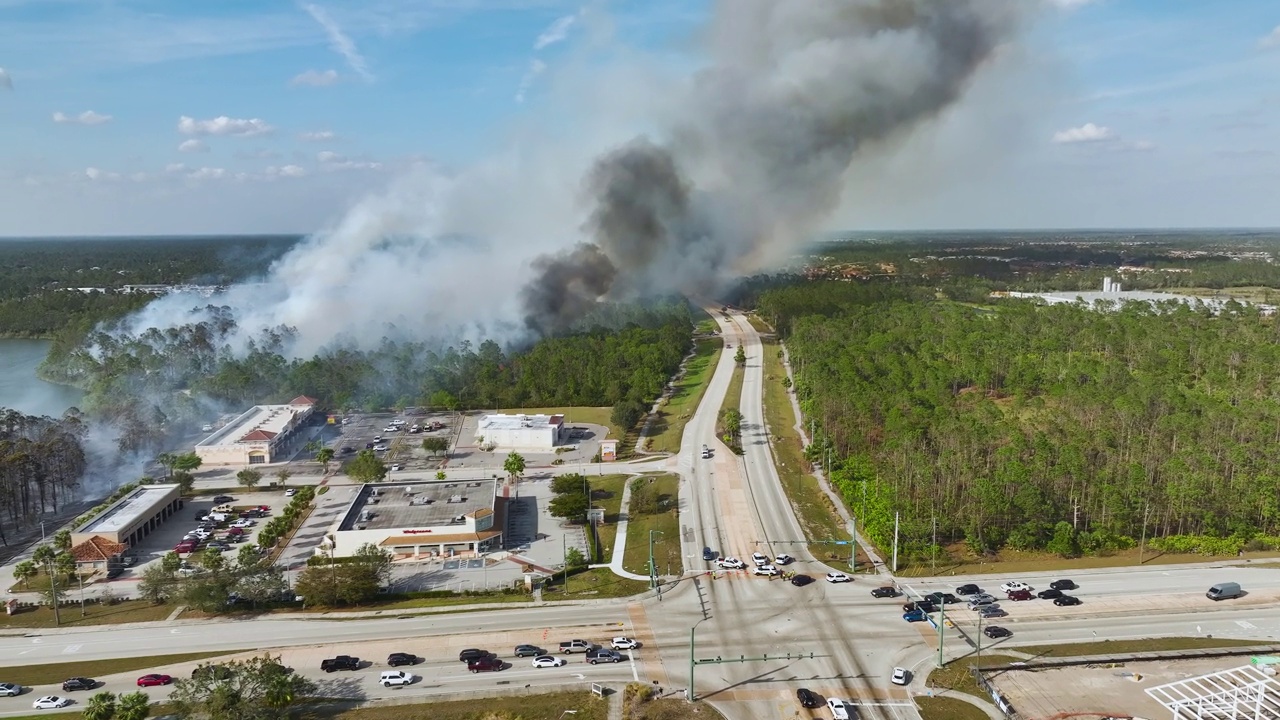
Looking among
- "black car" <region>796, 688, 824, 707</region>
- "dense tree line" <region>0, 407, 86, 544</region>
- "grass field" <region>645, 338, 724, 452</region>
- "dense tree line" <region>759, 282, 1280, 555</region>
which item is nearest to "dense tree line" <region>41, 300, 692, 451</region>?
"grass field" <region>645, 338, 724, 452</region>

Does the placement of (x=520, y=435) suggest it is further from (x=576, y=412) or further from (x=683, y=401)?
(x=683, y=401)

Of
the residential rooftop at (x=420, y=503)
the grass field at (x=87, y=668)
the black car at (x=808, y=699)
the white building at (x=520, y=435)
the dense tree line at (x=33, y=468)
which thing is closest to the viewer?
the black car at (x=808, y=699)

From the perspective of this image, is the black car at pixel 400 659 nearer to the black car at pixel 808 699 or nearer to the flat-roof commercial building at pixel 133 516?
the black car at pixel 808 699

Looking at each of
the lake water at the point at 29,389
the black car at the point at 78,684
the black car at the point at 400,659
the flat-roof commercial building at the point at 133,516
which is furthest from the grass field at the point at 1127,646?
the lake water at the point at 29,389

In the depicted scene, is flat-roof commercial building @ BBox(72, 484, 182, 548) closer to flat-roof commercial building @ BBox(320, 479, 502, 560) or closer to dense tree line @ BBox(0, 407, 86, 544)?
dense tree line @ BBox(0, 407, 86, 544)

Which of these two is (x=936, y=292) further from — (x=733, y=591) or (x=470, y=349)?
(x=733, y=591)

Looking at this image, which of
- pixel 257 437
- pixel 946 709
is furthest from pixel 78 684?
pixel 257 437
